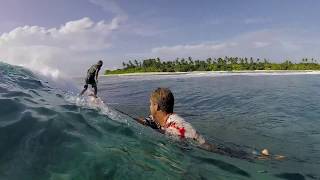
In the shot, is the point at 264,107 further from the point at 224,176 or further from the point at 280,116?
the point at 224,176

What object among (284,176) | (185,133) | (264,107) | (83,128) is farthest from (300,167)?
(264,107)

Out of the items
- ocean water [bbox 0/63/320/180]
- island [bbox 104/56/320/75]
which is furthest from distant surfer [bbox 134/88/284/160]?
island [bbox 104/56/320/75]

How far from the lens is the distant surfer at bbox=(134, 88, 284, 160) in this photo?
7078 millimetres

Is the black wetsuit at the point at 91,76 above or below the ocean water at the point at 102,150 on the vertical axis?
above

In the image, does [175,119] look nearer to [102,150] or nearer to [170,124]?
[170,124]

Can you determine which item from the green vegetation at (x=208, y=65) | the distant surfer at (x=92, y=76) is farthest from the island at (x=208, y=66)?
the distant surfer at (x=92, y=76)

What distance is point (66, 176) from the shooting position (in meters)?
4.89

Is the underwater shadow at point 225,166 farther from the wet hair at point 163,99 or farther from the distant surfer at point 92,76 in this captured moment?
the distant surfer at point 92,76

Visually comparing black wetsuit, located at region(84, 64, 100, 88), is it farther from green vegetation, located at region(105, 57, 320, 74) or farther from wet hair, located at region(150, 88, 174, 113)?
green vegetation, located at region(105, 57, 320, 74)

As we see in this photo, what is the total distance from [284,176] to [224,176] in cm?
118

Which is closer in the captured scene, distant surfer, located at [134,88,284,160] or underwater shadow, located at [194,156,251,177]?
underwater shadow, located at [194,156,251,177]

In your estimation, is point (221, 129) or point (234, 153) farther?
point (221, 129)

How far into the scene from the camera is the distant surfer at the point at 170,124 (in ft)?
23.2

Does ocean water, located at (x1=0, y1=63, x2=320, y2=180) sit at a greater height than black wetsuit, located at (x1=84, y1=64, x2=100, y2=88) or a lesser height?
lesser
